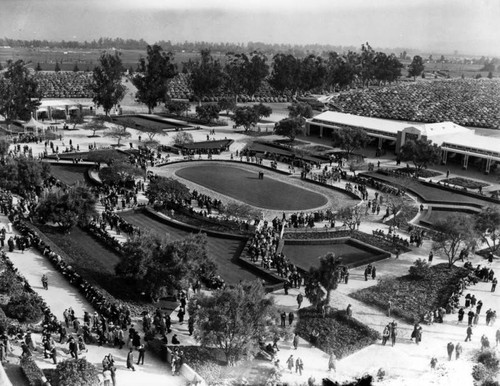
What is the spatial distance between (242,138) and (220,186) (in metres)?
22.1

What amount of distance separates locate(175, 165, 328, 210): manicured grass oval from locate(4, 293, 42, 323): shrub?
19.4 m

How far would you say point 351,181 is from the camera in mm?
45938

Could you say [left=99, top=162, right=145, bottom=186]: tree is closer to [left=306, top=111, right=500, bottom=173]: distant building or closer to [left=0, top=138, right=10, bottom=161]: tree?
[left=0, top=138, right=10, bottom=161]: tree

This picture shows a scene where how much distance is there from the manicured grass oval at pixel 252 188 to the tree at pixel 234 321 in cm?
1940

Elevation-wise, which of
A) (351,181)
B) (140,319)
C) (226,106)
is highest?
(226,106)

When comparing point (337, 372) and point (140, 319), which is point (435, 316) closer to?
point (337, 372)

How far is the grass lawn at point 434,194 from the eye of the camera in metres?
40.7

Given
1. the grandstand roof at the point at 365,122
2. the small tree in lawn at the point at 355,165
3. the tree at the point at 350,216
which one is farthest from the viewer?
the grandstand roof at the point at 365,122

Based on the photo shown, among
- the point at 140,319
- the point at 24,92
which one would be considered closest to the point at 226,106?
the point at 24,92

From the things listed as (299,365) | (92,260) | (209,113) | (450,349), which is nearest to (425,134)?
(209,113)

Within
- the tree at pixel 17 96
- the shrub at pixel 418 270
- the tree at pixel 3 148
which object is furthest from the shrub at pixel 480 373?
the tree at pixel 17 96

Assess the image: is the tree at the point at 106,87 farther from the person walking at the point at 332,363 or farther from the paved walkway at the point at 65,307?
the person walking at the point at 332,363

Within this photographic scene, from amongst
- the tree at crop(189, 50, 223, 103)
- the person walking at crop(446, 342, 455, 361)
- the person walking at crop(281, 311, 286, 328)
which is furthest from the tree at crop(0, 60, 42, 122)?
the person walking at crop(446, 342, 455, 361)

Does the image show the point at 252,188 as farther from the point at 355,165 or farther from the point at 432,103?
the point at 432,103
